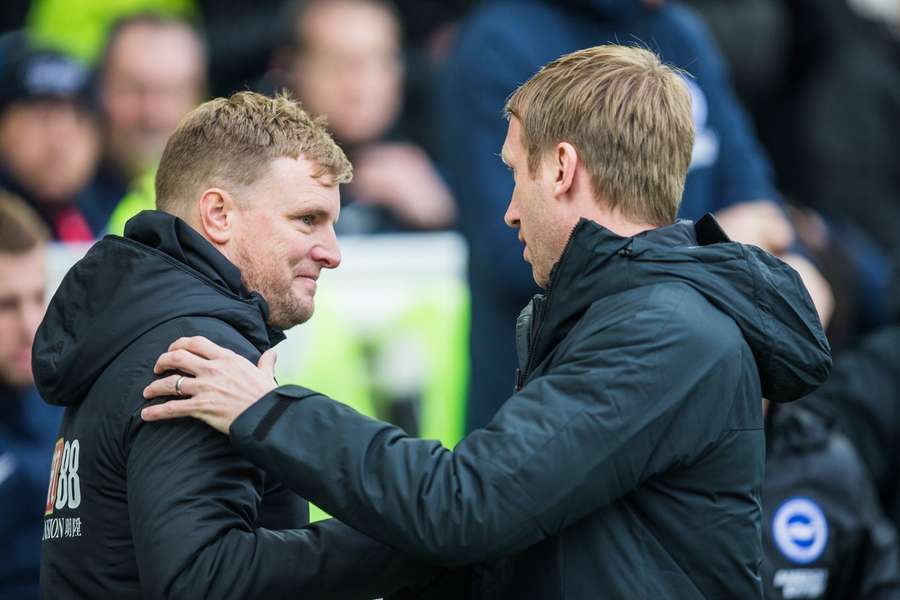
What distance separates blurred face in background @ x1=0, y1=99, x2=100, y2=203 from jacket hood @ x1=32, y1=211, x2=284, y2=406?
3431 millimetres

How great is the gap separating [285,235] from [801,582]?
2263 mm

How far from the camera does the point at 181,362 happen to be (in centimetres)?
259

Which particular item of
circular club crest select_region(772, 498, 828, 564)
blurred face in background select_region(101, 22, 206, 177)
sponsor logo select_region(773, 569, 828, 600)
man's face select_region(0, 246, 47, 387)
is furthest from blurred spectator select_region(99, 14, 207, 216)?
sponsor logo select_region(773, 569, 828, 600)

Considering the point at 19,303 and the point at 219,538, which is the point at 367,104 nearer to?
the point at 19,303

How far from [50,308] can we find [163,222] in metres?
0.27

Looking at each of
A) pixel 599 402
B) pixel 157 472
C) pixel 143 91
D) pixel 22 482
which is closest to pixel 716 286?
pixel 599 402

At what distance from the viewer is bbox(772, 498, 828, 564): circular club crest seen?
444cm

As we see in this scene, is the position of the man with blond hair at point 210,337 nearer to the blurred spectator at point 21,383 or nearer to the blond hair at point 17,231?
the blurred spectator at point 21,383

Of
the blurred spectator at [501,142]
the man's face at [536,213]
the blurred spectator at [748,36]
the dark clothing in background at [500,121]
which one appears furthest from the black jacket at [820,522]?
the blurred spectator at [748,36]

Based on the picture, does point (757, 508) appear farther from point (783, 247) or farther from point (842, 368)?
point (842, 368)

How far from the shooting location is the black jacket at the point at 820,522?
4441mm

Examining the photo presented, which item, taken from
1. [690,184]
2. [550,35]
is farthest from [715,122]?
[550,35]

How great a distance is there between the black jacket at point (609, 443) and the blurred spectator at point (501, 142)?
1.59 metres

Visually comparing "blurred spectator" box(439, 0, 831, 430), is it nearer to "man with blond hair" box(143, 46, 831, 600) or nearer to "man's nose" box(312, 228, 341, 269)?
"man's nose" box(312, 228, 341, 269)
